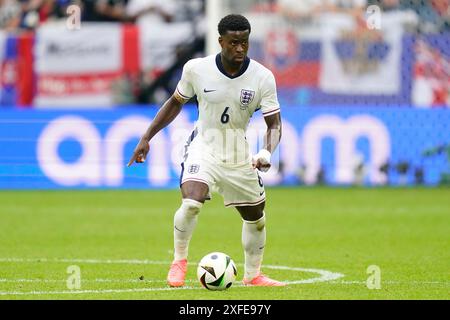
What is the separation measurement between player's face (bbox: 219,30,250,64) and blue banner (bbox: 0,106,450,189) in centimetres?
1324

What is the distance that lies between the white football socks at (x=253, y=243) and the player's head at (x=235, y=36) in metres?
1.47

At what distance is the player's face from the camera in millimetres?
9438

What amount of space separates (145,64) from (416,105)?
6.55 meters

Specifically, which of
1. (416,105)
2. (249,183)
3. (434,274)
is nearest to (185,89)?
(249,183)

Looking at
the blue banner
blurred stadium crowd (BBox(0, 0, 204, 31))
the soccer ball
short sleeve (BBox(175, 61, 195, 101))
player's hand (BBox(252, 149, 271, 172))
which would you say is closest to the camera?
player's hand (BBox(252, 149, 271, 172))

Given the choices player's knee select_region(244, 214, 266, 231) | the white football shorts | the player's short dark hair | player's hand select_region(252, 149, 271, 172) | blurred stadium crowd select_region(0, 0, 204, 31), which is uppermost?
blurred stadium crowd select_region(0, 0, 204, 31)

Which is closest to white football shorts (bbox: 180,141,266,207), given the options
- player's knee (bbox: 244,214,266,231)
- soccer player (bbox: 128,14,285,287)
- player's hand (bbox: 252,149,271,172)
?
soccer player (bbox: 128,14,285,287)

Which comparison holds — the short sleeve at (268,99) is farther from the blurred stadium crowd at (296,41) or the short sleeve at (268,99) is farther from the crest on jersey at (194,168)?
the blurred stadium crowd at (296,41)

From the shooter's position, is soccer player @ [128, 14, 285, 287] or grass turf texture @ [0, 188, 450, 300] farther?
soccer player @ [128, 14, 285, 287]

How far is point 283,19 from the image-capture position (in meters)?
25.6

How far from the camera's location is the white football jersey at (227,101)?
9680 millimetres

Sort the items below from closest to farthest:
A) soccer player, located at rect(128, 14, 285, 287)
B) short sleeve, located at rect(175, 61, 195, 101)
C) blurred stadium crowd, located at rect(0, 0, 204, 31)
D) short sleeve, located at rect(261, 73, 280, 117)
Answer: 1. soccer player, located at rect(128, 14, 285, 287)
2. short sleeve, located at rect(261, 73, 280, 117)
3. short sleeve, located at rect(175, 61, 195, 101)
4. blurred stadium crowd, located at rect(0, 0, 204, 31)

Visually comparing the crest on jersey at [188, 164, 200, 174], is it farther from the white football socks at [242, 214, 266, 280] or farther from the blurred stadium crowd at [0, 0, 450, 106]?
the blurred stadium crowd at [0, 0, 450, 106]

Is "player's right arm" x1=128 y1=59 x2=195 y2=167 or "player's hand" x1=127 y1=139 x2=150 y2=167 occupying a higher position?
"player's right arm" x1=128 y1=59 x2=195 y2=167
